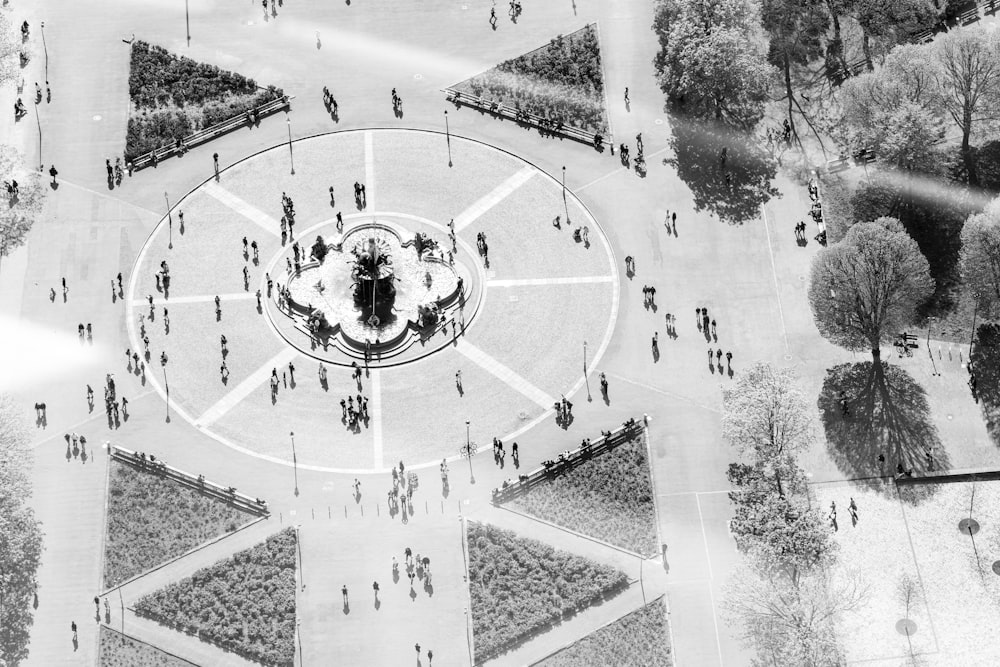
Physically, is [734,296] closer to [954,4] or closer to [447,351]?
[447,351]

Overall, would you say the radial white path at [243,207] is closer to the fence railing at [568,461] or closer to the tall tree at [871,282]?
the fence railing at [568,461]

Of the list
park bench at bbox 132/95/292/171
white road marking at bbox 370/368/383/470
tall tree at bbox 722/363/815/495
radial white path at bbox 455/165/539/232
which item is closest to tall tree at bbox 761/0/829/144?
radial white path at bbox 455/165/539/232

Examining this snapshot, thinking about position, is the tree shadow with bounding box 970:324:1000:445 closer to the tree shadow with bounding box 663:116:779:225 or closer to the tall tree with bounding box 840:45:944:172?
the tall tree with bounding box 840:45:944:172

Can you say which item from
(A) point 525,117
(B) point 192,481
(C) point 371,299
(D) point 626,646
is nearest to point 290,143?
(C) point 371,299

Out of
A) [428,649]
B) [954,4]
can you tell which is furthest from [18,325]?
[954,4]

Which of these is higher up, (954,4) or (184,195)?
(954,4)

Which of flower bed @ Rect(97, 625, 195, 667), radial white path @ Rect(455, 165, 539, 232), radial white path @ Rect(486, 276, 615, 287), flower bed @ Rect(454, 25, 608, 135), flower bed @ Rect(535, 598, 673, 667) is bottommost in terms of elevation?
flower bed @ Rect(97, 625, 195, 667)

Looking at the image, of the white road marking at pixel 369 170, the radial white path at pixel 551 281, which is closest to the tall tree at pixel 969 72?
the radial white path at pixel 551 281
